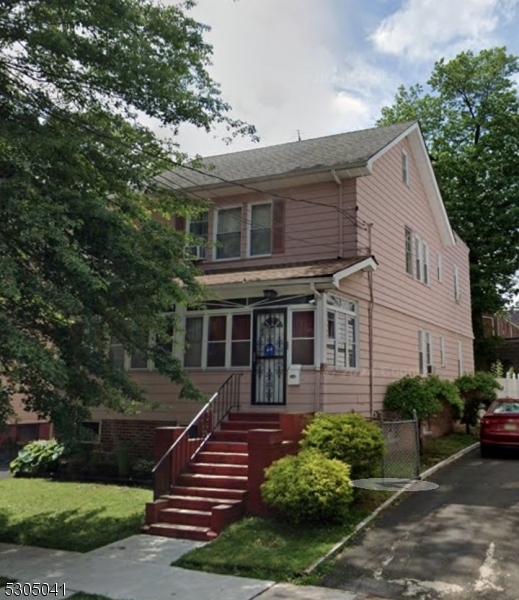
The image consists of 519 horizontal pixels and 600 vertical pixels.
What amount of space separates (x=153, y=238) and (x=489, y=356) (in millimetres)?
26299

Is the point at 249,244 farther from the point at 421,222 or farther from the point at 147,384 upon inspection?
the point at 421,222

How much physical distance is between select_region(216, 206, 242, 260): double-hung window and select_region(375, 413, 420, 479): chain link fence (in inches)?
245

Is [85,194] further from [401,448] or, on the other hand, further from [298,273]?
[401,448]

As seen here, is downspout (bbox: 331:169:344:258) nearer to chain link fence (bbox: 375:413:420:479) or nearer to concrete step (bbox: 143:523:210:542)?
chain link fence (bbox: 375:413:420:479)

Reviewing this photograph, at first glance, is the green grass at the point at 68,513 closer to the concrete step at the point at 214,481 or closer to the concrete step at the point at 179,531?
the concrete step at the point at 179,531

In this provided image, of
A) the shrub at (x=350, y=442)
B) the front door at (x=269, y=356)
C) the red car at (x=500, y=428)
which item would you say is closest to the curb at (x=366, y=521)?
the shrub at (x=350, y=442)

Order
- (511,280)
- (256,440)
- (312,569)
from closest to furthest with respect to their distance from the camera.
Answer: (312,569) → (256,440) → (511,280)

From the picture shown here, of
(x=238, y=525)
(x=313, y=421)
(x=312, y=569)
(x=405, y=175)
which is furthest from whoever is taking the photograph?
(x=405, y=175)

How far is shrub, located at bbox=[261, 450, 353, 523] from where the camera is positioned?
295 inches

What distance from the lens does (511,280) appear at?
93.0ft

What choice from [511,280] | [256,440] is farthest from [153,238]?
[511,280]

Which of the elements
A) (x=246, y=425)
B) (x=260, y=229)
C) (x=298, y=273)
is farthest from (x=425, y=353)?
(x=246, y=425)

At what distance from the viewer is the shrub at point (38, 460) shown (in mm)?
12977

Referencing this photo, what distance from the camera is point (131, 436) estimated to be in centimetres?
1322
